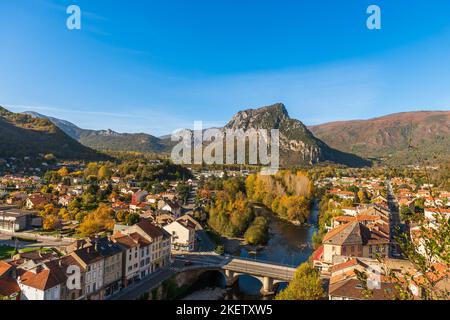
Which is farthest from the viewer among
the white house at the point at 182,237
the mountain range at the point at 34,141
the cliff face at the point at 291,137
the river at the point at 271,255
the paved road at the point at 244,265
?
the cliff face at the point at 291,137

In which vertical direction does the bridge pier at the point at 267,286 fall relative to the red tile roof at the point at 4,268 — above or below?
below

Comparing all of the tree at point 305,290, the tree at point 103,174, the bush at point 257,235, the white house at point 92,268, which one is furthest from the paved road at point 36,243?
the tree at point 103,174

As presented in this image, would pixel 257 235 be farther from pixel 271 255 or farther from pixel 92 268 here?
pixel 92 268

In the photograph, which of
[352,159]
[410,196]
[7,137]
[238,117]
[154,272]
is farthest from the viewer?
[238,117]

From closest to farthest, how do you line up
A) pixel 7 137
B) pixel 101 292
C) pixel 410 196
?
pixel 101 292
pixel 410 196
pixel 7 137

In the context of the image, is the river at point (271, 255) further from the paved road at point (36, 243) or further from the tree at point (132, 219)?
the paved road at point (36, 243)
